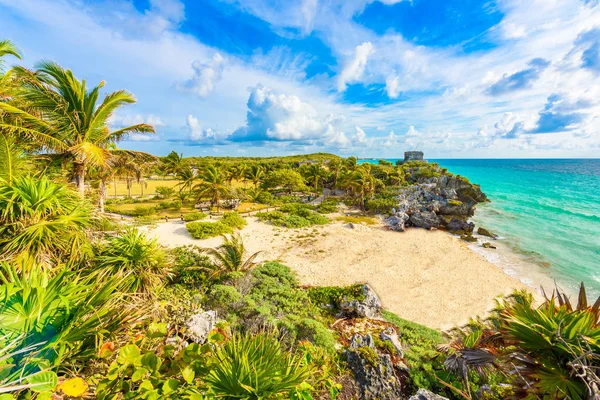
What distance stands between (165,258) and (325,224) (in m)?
20.2

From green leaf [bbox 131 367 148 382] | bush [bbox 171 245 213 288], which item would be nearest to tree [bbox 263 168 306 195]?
bush [bbox 171 245 213 288]

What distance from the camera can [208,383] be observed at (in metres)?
2.31

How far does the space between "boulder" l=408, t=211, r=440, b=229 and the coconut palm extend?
27.7 metres

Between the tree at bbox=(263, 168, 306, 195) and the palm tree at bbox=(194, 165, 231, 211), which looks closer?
the palm tree at bbox=(194, 165, 231, 211)

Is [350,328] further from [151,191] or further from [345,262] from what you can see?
[151,191]

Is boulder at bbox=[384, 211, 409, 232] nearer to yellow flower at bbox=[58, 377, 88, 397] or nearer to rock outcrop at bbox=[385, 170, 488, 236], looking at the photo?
rock outcrop at bbox=[385, 170, 488, 236]

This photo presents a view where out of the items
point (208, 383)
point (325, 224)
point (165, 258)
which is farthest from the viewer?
point (325, 224)

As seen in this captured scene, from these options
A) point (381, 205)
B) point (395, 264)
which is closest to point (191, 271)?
point (395, 264)

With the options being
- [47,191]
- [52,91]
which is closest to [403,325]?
[47,191]

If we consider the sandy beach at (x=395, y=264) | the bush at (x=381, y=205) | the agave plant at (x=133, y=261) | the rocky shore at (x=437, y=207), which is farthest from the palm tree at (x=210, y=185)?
the agave plant at (x=133, y=261)

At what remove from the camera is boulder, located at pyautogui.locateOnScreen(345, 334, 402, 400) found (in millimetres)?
5176

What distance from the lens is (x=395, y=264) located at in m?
17.5

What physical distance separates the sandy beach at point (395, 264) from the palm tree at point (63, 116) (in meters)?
6.42

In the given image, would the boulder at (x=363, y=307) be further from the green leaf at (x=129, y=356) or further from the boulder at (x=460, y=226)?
the boulder at (x=460, y=226)
